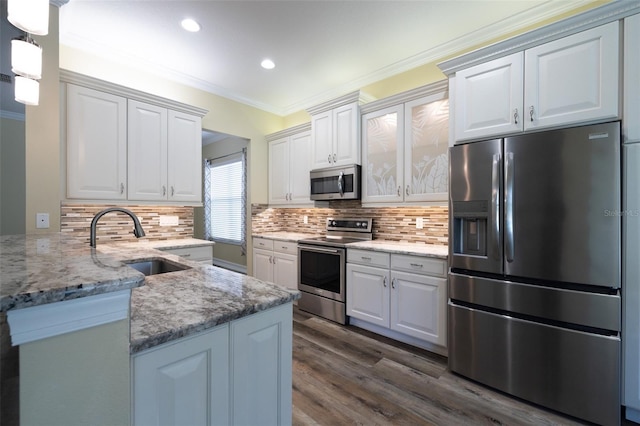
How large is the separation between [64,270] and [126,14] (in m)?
2.69

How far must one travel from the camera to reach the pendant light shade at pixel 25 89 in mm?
1659

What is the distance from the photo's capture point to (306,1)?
2227 millimetres

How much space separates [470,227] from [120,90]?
340 centimetres

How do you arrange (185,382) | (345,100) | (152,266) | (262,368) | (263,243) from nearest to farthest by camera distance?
(185,382) < (262,368) < (152,266) < (345,100) < (263,243)

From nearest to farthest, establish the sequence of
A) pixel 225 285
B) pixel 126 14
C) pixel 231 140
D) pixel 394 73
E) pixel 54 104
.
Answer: pixel 225 285
pixel 54 104
pixel 126 14
pixel 394 73
pixel 231 140

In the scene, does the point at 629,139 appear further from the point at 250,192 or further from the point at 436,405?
the point at 250,192

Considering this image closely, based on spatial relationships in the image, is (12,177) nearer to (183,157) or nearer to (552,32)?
(183,157)

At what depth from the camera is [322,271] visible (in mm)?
3182

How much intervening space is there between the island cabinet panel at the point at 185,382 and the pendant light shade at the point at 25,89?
76.0 inches

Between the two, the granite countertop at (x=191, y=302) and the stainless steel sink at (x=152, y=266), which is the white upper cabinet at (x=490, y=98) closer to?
the granite countertop at (x=191, y=302)

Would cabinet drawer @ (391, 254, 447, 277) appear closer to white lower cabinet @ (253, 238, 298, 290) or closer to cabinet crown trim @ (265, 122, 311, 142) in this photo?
white lower cabinet @ (253, 238, 298, 290)

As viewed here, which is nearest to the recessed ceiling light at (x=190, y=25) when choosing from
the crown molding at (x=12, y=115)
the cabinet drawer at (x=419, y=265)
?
the crown molding at (x=12, y=115)

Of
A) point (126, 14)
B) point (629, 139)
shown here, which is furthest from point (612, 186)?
point (126, 14)

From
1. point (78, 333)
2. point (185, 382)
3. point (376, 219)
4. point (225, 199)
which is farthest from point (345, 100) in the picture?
point (225, 199)
